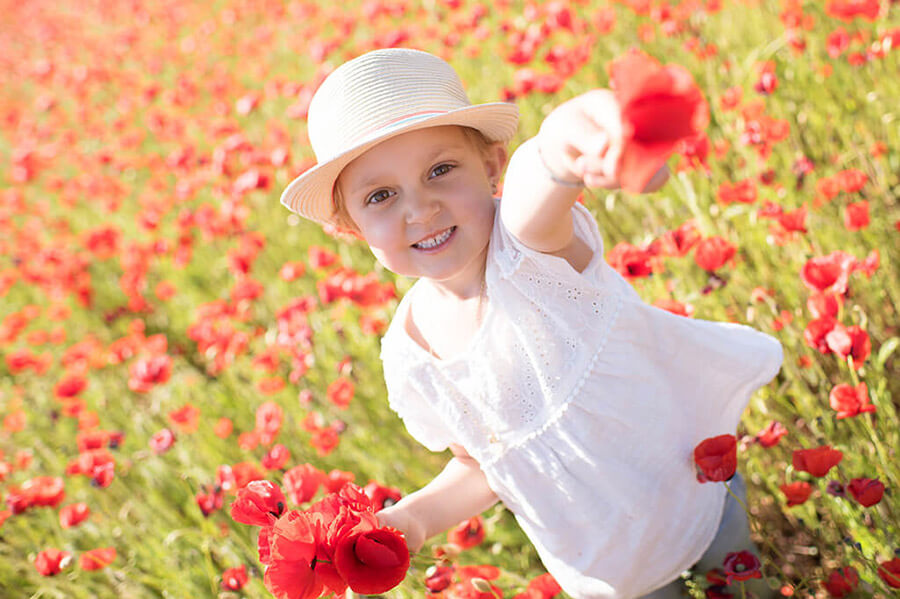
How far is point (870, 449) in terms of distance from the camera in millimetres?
1663

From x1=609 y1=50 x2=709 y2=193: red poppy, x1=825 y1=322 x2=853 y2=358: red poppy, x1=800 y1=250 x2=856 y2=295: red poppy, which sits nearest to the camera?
x1=609 y1=50 x2=709 y2=193: red poppy

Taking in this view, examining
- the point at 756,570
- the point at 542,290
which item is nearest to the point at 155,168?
the point at 542,290

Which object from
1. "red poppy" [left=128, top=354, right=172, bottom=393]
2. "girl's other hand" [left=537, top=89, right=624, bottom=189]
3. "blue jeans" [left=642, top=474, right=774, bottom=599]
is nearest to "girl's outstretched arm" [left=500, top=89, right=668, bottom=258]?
"girl's other hand" [left=537, top=89, right=624, bottom=189]

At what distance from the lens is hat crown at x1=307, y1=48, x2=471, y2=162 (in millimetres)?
1148

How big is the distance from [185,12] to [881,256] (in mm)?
6660

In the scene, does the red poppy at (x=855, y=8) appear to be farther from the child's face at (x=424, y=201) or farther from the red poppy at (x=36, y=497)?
the red poppy at (x=36, y=497)

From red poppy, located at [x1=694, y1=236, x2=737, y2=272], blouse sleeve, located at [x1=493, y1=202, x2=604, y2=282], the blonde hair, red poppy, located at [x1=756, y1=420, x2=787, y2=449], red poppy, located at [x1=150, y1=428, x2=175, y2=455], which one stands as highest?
the blonde hair

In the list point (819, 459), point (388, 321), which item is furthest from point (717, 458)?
point (388, 321)

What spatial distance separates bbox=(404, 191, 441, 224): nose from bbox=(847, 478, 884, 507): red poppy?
2.97 feet

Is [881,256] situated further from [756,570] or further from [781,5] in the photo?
[781,5]

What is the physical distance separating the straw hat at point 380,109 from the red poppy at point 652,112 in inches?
20.5

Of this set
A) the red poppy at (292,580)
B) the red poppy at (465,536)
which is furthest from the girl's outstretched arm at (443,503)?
the red poppy at (292,580)

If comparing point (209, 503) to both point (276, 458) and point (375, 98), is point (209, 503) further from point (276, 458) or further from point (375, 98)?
point (375, 98)

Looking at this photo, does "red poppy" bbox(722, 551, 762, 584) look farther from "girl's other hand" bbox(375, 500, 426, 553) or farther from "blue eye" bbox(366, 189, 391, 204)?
"blue eye" bbox(366, 189, 391, 204)
